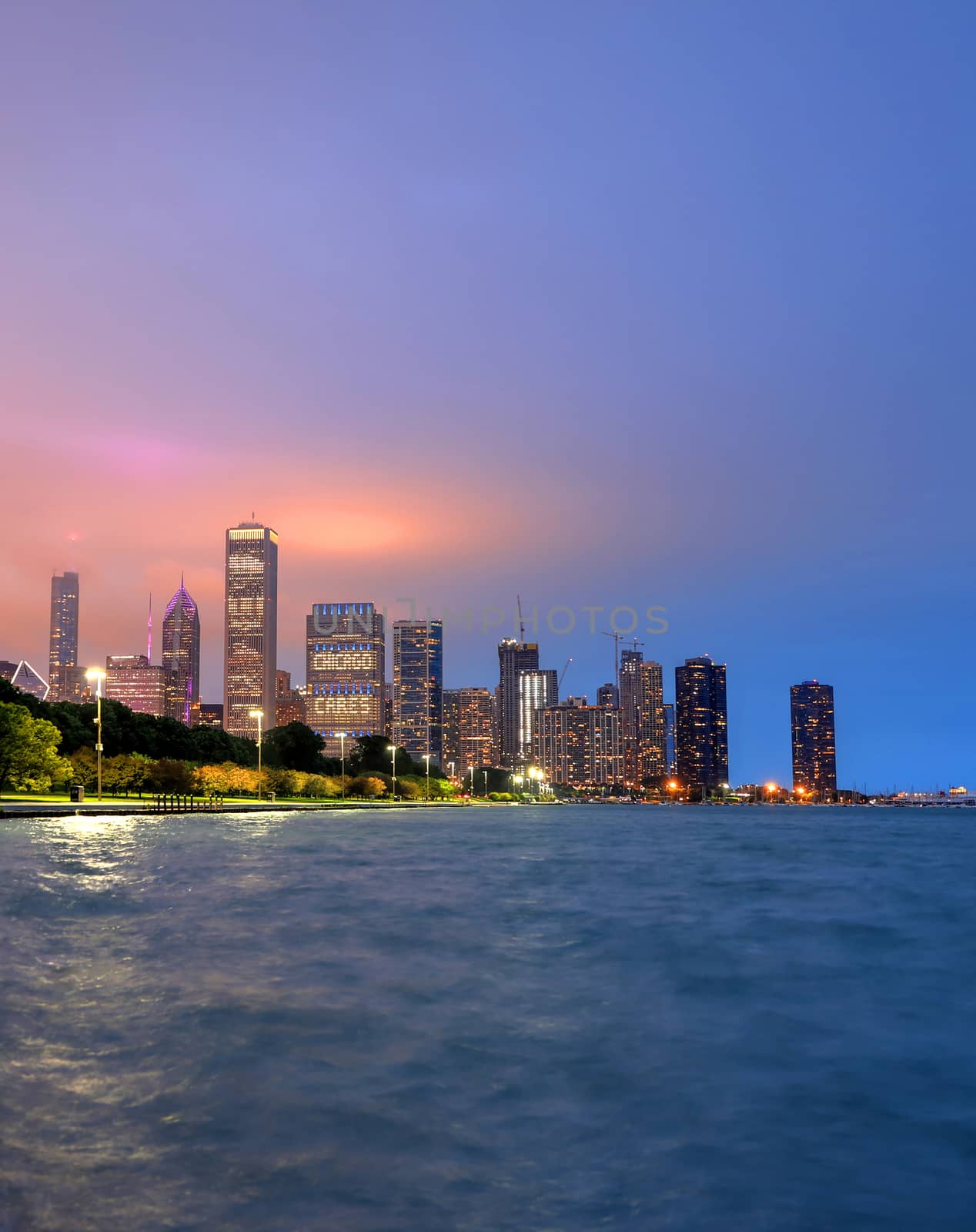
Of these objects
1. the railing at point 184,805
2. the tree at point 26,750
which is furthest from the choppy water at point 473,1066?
the railing at point 184,805

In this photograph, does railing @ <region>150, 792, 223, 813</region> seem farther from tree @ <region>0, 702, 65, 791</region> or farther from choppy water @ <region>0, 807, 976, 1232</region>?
choppy water @ <region>0, 807, 976, 1232</region>

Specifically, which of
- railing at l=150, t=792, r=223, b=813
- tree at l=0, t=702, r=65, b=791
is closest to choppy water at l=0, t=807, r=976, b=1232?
tree at l=0, t=702, r=65, b=791

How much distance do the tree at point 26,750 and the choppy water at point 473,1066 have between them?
70954mm

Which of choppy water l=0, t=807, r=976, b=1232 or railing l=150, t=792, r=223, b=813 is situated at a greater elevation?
choppy water l=0, t=807, r=976, b=1232

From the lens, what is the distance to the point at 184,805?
130m

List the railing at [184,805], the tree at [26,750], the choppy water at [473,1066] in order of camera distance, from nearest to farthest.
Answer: the choppy water at [473,1066]
the tree at [26,750]
the railing at [184,805]

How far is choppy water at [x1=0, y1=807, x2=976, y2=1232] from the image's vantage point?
8914 mm

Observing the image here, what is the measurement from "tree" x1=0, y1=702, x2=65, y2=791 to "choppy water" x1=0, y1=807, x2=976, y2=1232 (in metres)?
71.0

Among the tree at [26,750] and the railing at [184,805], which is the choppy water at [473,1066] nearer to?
the tree at [26,750]

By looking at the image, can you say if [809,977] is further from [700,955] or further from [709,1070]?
[709,1070]

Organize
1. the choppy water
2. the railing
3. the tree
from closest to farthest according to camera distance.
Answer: the choppy water
the tree
the railing

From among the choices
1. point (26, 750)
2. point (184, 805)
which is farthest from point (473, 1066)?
point (184, 805)

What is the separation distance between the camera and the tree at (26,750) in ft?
318

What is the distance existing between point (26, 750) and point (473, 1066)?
96457mm
